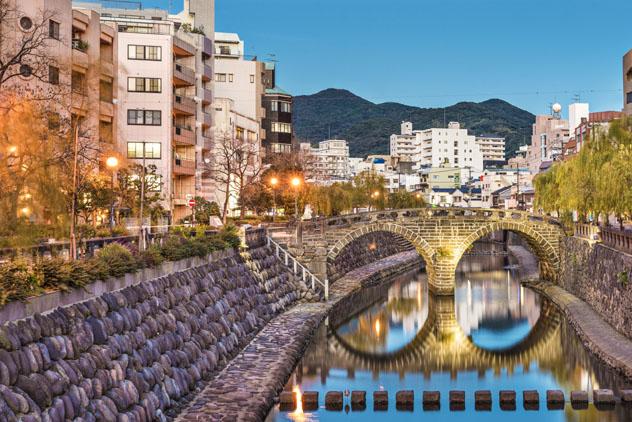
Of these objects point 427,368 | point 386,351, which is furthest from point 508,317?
point 427,368

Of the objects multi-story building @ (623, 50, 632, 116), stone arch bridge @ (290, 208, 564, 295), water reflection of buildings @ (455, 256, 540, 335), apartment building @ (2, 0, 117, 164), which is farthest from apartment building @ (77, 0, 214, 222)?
multi-story building @ (623, 50, 632, 116)

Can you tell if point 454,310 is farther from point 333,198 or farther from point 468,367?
point 333,198

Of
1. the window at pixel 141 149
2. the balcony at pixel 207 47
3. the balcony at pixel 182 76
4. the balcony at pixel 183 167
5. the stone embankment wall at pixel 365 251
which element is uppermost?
the balcony at pixel 207 47

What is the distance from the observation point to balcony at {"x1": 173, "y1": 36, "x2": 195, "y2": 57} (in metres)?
51.3

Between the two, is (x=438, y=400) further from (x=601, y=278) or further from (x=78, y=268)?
(x=601, y=278)

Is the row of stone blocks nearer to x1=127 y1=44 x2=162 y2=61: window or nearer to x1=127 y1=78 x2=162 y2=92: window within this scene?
x1=127 y1=78 x2=162 y2=92: window

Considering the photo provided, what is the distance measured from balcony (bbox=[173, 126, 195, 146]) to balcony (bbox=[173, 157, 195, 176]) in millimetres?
1187

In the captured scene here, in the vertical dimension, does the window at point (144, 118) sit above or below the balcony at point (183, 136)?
above

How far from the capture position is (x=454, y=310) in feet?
146

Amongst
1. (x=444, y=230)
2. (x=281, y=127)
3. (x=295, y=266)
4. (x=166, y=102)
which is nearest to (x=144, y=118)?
(x=166, y=102)

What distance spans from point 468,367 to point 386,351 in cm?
471

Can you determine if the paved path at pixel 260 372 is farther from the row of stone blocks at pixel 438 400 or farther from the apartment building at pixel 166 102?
the apartment building at pixel 166 102

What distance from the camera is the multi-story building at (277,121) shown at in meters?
78.3

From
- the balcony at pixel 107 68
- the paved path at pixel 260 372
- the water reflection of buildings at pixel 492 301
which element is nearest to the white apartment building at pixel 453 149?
the water reflection of buildings at pixel 492 301
